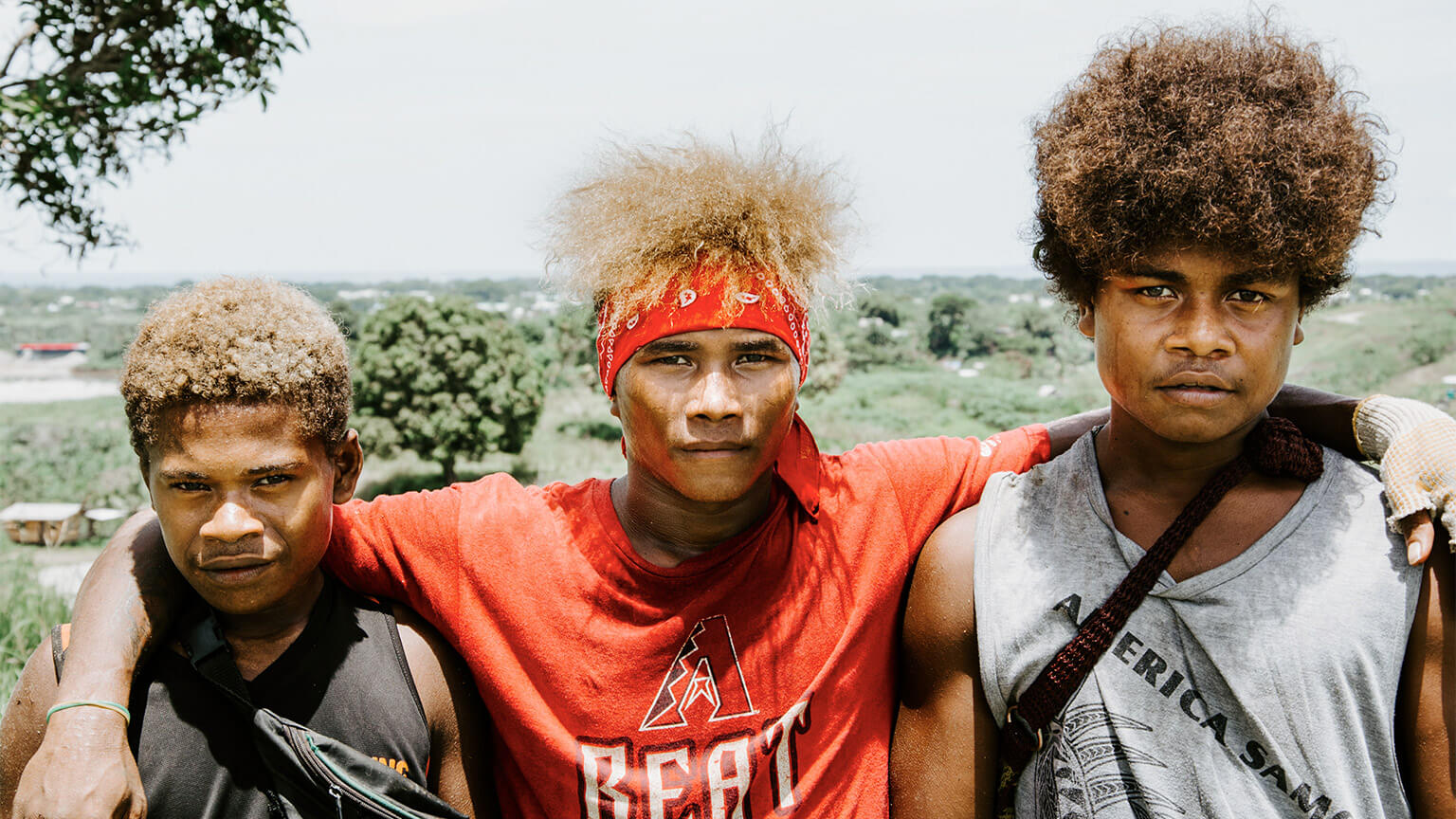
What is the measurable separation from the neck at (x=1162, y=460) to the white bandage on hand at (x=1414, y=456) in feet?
0.75

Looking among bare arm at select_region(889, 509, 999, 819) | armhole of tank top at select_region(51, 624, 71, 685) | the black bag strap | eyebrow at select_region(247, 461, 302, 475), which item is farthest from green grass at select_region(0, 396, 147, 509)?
bare arm at select_region(889, 509, 999, 819)

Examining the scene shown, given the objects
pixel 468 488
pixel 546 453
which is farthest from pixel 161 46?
pixel 546 453

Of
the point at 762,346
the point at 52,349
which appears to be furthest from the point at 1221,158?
the point at 52,349

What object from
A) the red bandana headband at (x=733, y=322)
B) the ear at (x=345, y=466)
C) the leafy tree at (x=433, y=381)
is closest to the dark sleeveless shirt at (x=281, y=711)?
the ear at (x=345, y=466)

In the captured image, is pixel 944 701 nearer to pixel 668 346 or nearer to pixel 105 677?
pixel 668 346

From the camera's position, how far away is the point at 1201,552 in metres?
1.86

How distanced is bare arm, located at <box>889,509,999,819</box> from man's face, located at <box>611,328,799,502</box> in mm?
449

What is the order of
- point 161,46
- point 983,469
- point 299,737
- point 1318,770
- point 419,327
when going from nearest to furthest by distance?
point 1318,770, point 299,737, point 983,469, point 161,46, point 419,327

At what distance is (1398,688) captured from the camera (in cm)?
171

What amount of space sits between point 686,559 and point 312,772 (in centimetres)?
87

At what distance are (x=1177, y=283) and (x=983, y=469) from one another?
672 mm

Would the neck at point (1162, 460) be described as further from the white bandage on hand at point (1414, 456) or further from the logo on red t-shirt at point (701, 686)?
the logo on red t-shirt at point (701, 686)

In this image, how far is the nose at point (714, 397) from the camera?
2.00 metres

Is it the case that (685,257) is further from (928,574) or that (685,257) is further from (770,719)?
(770,719)
